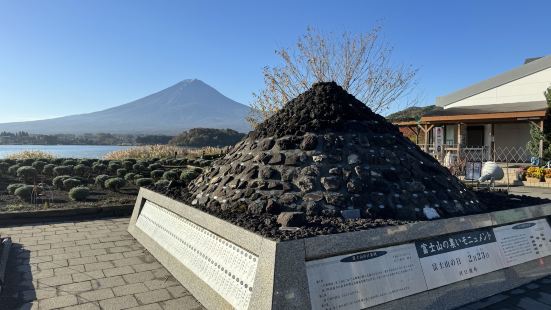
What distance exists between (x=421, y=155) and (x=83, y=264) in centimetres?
491

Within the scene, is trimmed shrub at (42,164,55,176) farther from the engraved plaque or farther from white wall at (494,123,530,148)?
white wall at (494,123,530,148)

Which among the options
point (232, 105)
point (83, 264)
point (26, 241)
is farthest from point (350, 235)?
point (232, 105)

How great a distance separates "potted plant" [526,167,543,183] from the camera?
49.4ft

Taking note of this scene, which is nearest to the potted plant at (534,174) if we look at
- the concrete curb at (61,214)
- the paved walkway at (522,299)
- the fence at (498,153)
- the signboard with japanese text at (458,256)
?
the fence at (498,153)

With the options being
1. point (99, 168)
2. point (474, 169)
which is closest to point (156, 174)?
point (99, 168)

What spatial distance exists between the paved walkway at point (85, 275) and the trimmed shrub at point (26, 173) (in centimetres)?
668

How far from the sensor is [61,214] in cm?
812

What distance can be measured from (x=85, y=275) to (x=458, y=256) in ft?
13.6

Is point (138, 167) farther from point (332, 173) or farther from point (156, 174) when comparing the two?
point (332, 173)

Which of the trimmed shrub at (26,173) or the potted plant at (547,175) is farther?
the potted plant at (547,175)

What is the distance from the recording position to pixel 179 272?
15.1 ft

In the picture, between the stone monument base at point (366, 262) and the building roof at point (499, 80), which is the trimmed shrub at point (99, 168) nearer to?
the stone monument base at point (366, 262)

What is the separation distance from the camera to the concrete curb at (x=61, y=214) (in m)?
7.72

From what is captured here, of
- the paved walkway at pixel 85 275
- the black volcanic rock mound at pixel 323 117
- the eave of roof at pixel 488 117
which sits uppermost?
the eave of roof at pixel 488 117
